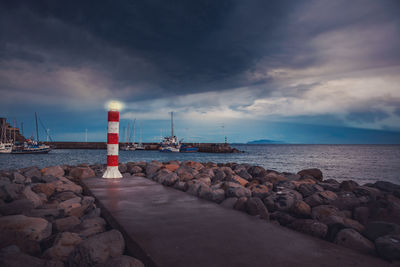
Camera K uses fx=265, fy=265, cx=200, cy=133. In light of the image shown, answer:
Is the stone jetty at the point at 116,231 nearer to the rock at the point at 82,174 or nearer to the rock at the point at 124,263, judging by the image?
the rock at the point at 124,263

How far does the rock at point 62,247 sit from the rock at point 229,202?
204 cm

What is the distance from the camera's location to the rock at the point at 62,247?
7.97 feet

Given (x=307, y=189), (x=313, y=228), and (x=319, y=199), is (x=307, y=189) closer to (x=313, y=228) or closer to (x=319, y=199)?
(x=319, y=199)

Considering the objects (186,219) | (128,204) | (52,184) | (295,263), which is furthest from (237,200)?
(52,184)

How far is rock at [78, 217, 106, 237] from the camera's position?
3.05 metres

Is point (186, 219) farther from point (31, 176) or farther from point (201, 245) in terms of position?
point (31, 176)

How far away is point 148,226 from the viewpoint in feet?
8.89

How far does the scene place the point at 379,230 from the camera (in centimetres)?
276

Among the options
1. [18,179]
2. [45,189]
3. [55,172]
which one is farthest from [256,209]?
[55,172]

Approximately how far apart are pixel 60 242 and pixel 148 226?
833mm

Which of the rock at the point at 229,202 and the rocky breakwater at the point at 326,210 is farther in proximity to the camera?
the rock at the point at 229,202

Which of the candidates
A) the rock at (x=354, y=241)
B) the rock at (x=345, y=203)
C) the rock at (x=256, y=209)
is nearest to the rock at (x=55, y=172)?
the rock at (x=256, y=209)

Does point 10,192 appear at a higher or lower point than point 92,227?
higher

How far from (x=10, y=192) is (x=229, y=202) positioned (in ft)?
12.2
